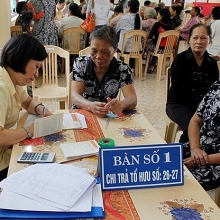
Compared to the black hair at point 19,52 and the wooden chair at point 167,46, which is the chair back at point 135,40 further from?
the black hair at point 19,52

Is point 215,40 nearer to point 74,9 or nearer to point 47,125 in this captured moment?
point 74,9

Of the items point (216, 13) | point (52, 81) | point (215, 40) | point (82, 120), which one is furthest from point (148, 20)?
point (82, 120)

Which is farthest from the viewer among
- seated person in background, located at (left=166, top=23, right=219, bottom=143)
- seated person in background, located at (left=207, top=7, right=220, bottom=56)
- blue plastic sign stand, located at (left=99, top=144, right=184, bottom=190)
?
seated person in background, located at (left=207, top=7, right=220, bottom=56)

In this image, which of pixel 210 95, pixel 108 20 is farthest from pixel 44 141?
pixel 108 20

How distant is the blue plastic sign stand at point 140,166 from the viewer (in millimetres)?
1104

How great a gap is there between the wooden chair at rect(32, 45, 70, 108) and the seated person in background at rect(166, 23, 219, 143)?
1090mm

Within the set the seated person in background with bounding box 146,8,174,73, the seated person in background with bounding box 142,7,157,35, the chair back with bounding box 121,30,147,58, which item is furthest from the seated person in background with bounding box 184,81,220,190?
the seated person in background with bounding box 142,7,157,35

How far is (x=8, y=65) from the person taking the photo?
155cm

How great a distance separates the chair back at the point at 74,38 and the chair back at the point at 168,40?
1272 mm

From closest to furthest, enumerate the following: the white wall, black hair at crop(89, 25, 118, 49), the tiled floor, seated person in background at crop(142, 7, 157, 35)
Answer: black hair at crop(89, 25, 118, 49) → the tiled floor → the white wall → seated person in background at crop(142, 7, 157, 35)

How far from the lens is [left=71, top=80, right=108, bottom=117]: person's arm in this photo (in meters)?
1.80

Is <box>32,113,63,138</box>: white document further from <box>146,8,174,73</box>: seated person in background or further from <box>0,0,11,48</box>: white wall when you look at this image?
<box>146,8,174,73</box>: seated person in background

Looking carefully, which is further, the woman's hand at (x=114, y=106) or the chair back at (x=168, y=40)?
the chair back at (x=168, y=40)

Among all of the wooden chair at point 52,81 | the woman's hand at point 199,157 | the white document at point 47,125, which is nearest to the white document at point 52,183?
the white document at point 47,125
